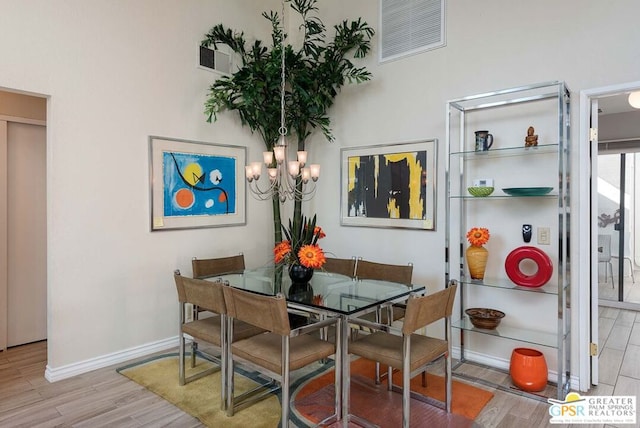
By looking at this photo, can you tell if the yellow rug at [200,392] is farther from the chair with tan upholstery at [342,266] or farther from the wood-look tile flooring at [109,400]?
the chair with tan upholstery at [342,266]

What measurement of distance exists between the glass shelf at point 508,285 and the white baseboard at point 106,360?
2.87 m

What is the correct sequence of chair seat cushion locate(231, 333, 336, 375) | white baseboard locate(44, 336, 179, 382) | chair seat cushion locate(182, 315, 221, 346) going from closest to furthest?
chair seat cushion locate(231, 333, 336, 375) < chair seat cushion locate(182, 315, 221, 346) < white baseboard locate(44, 336, 179, 382)

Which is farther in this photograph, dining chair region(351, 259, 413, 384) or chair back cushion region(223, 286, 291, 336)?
dining chair region(351, 259, 413, 384)

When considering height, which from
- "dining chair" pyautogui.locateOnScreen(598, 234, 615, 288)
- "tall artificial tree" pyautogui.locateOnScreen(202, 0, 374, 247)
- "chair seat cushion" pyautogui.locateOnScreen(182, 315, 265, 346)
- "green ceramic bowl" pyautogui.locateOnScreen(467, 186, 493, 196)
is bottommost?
"chair seat cushion" pyautogui.locateOnScreen(182, 315, 265, 346)

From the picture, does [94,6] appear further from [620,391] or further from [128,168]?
[620,391]

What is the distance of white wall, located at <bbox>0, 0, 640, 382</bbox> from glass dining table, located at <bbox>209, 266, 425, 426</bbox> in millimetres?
949

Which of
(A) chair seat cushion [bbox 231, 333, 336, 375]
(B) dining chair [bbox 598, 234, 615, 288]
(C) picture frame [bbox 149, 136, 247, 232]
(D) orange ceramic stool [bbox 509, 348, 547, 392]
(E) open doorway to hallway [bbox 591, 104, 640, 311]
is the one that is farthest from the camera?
(B) dining chair [bbox 598, 234, 615, 288]

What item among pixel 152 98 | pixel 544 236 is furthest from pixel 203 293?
pixel 544 236

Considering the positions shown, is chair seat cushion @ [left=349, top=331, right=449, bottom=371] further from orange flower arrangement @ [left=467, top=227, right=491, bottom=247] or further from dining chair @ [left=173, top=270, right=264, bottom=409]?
orange flower arrangement @ [left=467, top=227, right=491, bottom=247]

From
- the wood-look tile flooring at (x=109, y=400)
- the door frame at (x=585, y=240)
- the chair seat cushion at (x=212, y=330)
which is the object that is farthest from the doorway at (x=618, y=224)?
the chair seat cushion at (x=212, y=330)

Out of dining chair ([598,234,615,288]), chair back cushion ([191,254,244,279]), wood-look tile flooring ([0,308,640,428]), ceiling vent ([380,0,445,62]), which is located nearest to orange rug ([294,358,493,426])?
wood-look tile flooring ([0,308,640,428])

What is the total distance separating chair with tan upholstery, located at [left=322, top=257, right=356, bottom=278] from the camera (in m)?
3.68

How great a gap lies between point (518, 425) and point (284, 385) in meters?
1.52

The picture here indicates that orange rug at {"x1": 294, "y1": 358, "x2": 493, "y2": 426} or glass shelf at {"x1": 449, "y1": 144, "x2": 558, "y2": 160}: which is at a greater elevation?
glass shelf at {"x1": 449, "y1": 144, "x2": 558, "y2": 160}
